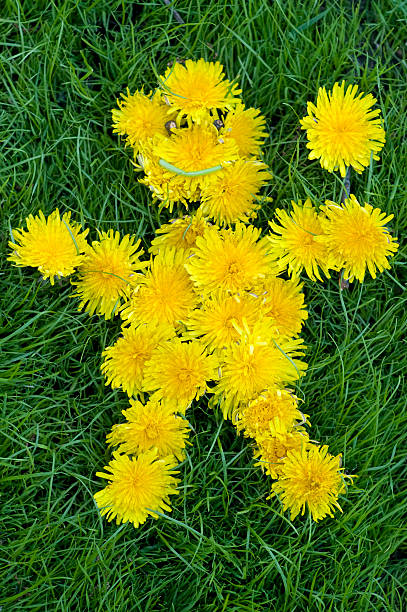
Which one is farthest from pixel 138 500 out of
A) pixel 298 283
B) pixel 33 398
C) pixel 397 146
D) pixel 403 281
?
pixel 397 146

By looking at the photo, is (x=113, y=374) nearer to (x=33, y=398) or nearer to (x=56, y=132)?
(x=33, y=398)

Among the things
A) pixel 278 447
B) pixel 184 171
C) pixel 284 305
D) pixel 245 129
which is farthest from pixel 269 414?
pixel 245 129

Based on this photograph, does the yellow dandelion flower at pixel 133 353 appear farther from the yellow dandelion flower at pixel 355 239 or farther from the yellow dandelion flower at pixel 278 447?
the yellow dandelion flower at pixel 355 239

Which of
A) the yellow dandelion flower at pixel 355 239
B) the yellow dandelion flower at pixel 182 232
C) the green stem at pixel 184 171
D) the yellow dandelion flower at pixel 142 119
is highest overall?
the yellow dandelion flower at pixel 142 119

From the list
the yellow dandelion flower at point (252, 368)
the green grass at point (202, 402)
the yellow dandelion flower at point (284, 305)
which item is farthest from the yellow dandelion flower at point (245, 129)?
the yellow dandelion flower at point (252, 368)

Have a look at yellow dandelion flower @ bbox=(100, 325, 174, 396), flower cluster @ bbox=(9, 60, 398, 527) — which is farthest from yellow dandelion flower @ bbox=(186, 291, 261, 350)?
yellow dandelion flower @ bbox=(100, 325, 174, 396)

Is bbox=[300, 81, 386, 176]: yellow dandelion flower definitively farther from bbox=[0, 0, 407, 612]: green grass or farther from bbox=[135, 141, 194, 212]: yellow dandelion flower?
bbox=[135, 141, 194, 212]: yellow dandelion flower
